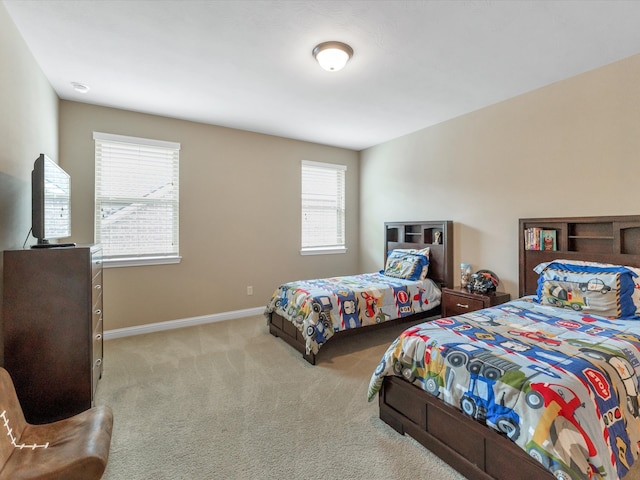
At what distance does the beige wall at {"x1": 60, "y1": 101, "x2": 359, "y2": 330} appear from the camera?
3.44 m

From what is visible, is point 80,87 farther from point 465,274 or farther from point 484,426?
point 465,274

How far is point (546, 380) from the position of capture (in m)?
1.39

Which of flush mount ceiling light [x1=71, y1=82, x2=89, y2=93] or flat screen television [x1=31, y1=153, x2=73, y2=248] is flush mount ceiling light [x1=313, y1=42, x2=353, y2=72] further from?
flush mount ceiling light [x1=71, y1=82, x2=89, y2=93]

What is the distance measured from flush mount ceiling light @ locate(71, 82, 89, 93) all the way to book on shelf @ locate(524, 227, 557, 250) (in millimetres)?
4714

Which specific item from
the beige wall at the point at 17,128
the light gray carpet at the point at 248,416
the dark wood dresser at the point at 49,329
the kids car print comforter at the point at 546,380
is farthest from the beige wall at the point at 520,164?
the beige wall at the point at 17,128

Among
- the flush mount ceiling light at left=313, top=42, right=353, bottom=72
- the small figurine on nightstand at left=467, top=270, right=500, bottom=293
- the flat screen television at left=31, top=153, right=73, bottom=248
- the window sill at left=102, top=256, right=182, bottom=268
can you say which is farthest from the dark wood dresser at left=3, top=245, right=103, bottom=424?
the small figurine on nightstand at left=467, top=270, right=500, bottom=293

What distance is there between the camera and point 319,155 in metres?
5.10

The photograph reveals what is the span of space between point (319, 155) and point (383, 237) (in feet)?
5.73

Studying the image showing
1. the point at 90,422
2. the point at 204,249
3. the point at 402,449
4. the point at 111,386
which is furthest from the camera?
the point at 204,249

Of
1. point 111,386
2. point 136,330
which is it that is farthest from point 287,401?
point 136,330

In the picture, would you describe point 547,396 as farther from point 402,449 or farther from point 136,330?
point 136,330

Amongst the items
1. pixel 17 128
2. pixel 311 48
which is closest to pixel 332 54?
pixel 311 48

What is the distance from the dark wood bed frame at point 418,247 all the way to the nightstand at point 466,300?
1.08 feet

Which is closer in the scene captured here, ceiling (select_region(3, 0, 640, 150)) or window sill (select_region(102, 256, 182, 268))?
ceiling (select_region(3, 0, 640, 150))
